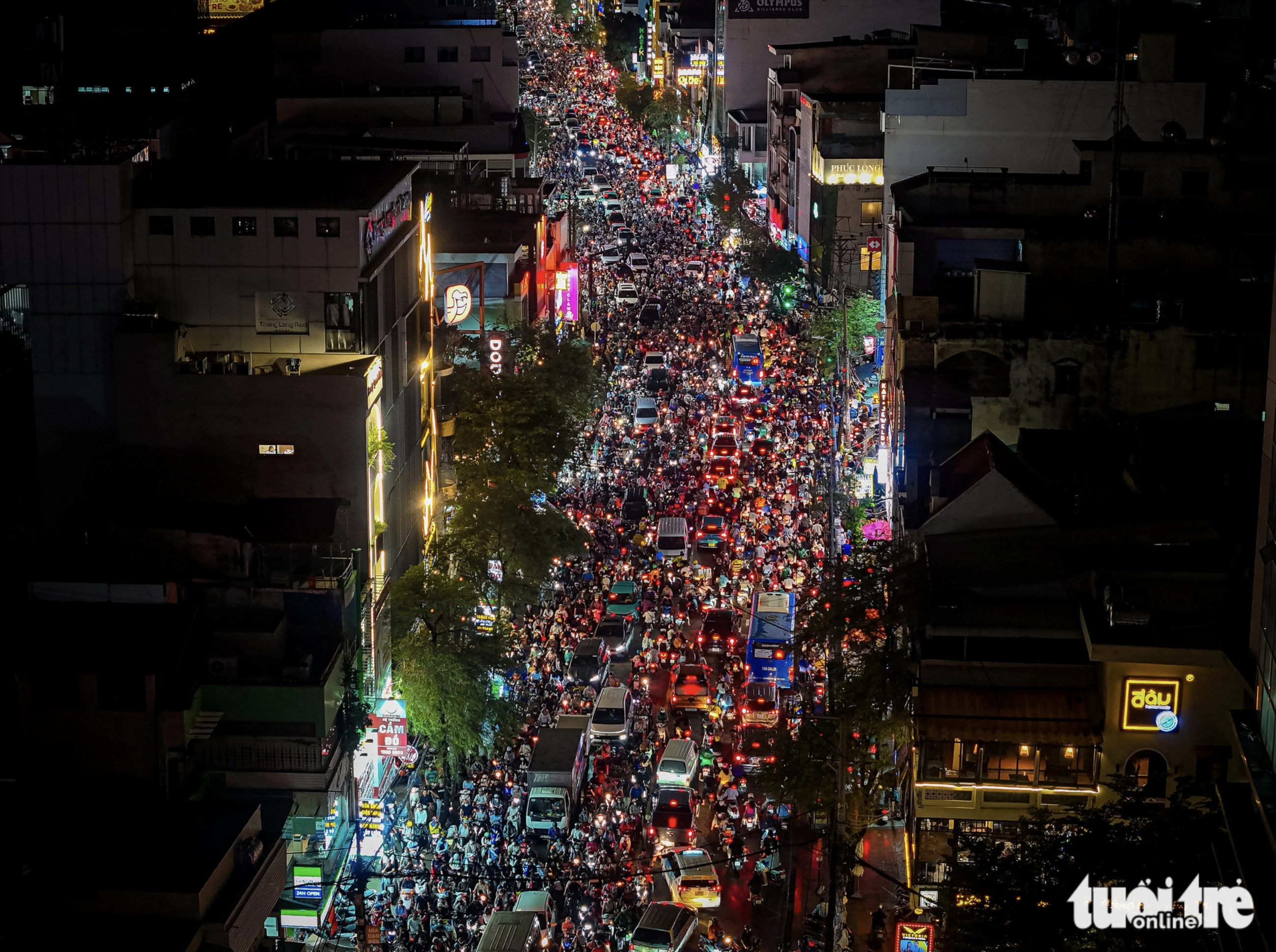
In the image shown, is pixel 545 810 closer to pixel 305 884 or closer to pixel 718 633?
pixel 305 884

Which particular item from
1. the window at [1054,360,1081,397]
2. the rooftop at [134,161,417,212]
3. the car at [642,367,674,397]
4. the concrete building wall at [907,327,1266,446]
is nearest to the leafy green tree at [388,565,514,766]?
the rooftop at [134,161,417,212]

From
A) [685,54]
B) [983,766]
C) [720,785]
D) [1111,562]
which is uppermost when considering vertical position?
[685,54]

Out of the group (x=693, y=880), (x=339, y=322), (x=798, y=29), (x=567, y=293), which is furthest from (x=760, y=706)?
(x=798, y=29)

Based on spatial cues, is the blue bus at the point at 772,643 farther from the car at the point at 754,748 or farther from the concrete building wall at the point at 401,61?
the concrete building wall at the point at 401,61

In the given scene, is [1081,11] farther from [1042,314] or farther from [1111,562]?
[1111,562]

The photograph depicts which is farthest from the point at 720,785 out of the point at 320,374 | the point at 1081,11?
the point at 1081,11

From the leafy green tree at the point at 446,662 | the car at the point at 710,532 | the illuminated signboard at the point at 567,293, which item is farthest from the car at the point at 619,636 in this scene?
the illuminated signboard at the point at 567,293

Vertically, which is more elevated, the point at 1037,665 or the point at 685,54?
the point at 685,54
